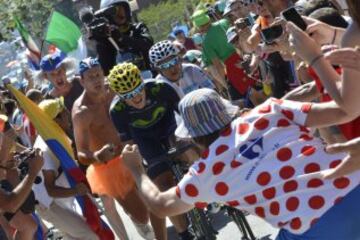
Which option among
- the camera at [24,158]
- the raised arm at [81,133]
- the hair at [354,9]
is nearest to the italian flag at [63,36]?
the raised arm at [81,133]

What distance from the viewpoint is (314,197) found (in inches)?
143

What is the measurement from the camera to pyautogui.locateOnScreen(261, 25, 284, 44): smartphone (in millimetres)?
5199

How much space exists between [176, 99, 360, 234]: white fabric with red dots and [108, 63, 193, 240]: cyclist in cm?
300

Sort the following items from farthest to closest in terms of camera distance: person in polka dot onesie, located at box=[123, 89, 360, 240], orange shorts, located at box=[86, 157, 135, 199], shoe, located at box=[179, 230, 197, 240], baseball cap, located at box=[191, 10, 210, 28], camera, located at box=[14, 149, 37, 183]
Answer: baseball cap, located at box=[191, 10, 210, 28] → orange shorts, located at box=[86, 157, 135, 199] → shoe, located at box=[179, 230, 197, 240] → camera, located at box=[14, 149, 37, 183] → person in polka dot onesie, located at box=[123, 89, 360, 240]

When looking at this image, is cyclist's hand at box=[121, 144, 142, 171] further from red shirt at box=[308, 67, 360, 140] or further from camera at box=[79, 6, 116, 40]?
camera at box=[79, 6, 116, 40]

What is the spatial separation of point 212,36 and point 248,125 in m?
6.05

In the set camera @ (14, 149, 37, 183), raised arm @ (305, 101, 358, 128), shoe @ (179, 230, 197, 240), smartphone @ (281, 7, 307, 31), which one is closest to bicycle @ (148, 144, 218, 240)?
shoe @ (179, 230, 197, 240)

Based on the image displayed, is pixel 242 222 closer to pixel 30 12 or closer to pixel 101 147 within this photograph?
pixel 101 147

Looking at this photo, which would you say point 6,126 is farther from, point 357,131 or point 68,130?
point 357,131

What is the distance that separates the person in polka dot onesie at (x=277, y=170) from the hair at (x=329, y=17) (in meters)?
Result: 1.15

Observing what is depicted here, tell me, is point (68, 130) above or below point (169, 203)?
below

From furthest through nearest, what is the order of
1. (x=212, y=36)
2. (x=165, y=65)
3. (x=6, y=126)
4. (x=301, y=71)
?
(x=212, y=36)
(x=165, y=65)
(x=6, y=126)
(x=301, y=71)

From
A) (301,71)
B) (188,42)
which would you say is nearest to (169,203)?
(301,71)

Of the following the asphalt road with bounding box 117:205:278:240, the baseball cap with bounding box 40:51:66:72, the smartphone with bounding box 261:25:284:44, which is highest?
the smartphone with bounding box 261:25:284:44
